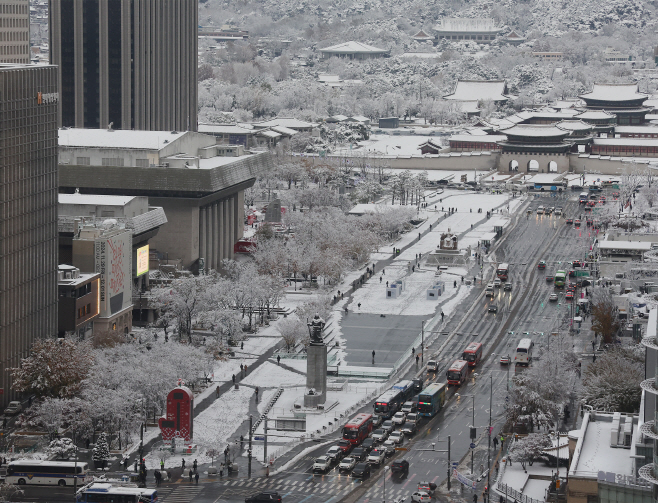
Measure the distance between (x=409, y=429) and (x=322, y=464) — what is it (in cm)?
710

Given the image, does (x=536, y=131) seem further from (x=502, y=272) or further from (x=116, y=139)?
(x=116, y=139)

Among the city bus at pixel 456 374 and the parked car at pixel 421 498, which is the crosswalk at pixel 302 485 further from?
the city bus at pixel 456 374

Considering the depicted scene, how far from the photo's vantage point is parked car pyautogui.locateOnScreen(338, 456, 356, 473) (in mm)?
62219

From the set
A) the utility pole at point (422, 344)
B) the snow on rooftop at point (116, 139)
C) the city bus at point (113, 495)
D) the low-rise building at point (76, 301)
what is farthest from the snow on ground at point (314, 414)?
the snow on rooftop at point (116, 139)


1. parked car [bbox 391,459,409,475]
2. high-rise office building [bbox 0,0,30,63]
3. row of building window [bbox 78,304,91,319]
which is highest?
high-rise office building [bbox 0,0,30,63]

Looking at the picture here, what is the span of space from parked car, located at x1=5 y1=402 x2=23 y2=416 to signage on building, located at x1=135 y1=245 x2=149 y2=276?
21454 millimetres

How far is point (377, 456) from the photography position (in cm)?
6378

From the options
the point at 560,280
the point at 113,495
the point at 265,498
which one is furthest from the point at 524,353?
the point at 113,495

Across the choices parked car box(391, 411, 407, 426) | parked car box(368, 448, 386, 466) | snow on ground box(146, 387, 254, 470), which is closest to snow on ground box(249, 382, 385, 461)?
snow on ground box(146, 387, 254, 470)

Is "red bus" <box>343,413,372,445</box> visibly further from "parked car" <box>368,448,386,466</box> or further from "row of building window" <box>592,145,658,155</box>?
"row of building window" <box>592,145,658,155</box>

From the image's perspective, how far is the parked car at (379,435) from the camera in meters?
66.6

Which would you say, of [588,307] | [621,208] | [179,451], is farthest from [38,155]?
[621,208]

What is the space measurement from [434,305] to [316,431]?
31.8 meters

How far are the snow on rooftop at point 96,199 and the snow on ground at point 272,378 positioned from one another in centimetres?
1738
